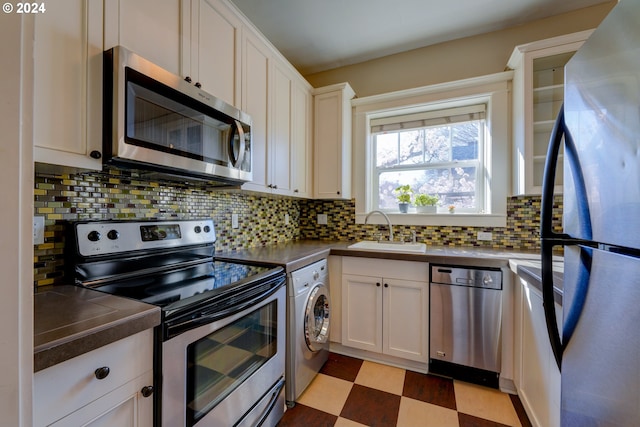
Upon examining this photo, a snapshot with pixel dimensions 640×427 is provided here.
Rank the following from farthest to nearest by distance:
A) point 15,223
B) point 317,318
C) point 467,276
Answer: point 317,318
point 467,276
point 15,223

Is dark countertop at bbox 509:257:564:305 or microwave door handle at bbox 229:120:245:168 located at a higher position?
microwave door handle at bbox 229:120:245:168

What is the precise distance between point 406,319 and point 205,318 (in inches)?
58.0

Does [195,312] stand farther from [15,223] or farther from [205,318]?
[15,223]

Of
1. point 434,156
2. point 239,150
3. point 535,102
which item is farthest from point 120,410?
point 535,102

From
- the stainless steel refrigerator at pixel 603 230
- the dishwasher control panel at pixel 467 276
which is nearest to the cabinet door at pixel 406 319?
the dishwasher control panel at pixel 467 276

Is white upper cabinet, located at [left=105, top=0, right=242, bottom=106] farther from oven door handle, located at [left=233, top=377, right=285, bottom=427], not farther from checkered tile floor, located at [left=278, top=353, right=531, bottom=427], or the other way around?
checkered tile floor, located at [left=278, top=353, right=531, bottom=427]

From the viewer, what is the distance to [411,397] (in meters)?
1.65

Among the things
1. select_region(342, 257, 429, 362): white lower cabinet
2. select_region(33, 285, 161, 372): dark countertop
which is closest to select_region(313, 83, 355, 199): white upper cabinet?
select_region(342, 257, 429, 362): white lower cabinet

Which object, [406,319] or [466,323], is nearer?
[466,323]

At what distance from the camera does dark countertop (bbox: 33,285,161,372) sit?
58 cm

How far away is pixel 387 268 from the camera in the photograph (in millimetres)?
1956

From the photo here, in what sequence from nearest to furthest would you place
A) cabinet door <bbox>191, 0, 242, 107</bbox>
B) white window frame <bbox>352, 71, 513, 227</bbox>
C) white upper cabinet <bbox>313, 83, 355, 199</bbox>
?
1. cabinet door <bbox>191, 0, 242, 107</bbox>
2. white window frame <bbox>352, 71, 513, 227</bbox>
3. white upper cabinet <bbox>313, 83, 355, 199</bbox>

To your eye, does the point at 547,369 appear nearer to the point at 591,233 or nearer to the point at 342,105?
the point at 591,233

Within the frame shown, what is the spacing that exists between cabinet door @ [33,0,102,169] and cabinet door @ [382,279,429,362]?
184 centimetres
